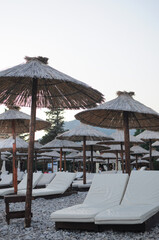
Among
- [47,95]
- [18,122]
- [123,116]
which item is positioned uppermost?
[47,95]

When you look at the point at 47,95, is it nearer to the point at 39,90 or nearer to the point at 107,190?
the point at 39,90

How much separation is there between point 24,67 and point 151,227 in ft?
10.5

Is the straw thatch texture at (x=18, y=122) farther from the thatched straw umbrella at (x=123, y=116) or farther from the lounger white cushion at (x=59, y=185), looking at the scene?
the lounger white cushion at (x=59, y=185)

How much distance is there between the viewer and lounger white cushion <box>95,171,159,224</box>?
13.4ft

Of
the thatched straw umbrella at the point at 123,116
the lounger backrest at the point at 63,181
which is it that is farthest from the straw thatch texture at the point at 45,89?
the lounger backrest at the point at 63,181

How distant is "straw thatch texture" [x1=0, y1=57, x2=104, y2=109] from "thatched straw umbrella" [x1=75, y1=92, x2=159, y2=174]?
1.18 m

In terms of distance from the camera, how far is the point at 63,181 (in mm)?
9312

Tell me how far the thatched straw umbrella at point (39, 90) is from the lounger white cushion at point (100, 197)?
76 cm

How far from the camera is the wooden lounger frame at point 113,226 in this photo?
415 centimetres

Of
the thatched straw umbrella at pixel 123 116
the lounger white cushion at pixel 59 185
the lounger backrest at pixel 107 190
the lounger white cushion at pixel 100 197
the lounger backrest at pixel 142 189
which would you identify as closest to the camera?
the lounger white cushion at pixel 100 197

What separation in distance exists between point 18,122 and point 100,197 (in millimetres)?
5182

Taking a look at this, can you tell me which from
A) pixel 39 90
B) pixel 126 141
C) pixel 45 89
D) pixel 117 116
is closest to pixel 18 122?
pixel 117 116

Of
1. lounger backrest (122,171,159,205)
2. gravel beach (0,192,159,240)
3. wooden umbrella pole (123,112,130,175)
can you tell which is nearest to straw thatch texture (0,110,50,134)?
wooden umbrella pole (123,112,130,175)

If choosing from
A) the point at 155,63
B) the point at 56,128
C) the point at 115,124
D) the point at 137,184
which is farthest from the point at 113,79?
the point at 56,128
